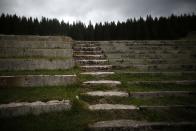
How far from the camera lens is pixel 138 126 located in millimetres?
2734

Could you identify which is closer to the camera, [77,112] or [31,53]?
[77,112]

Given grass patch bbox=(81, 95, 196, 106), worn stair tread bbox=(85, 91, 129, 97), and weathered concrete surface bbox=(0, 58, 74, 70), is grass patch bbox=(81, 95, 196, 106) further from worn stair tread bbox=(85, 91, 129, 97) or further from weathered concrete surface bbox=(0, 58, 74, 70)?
weathered concrete surface bbox=(0, 58, 74, 70)

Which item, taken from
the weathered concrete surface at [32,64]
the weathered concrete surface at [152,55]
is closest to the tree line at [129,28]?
the weathered concrete surface at [152,55]

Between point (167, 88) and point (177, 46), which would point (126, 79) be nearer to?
point (167, 88)

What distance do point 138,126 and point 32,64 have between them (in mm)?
3869

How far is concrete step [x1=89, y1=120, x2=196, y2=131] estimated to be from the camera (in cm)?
270

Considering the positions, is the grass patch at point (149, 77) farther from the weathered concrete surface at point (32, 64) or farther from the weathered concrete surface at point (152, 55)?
the weathered concrete surface at point (32, 64)

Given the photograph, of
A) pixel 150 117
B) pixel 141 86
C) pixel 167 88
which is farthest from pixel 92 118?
pixel 167 88

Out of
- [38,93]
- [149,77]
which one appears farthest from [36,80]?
[149,77]

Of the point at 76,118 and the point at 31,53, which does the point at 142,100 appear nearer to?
the point at 76,118

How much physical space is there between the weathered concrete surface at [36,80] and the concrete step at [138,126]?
1993mm

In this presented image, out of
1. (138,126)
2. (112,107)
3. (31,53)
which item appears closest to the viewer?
(138,126)

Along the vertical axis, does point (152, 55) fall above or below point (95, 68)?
above

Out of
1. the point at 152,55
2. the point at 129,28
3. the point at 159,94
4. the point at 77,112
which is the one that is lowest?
the point at 77,112
